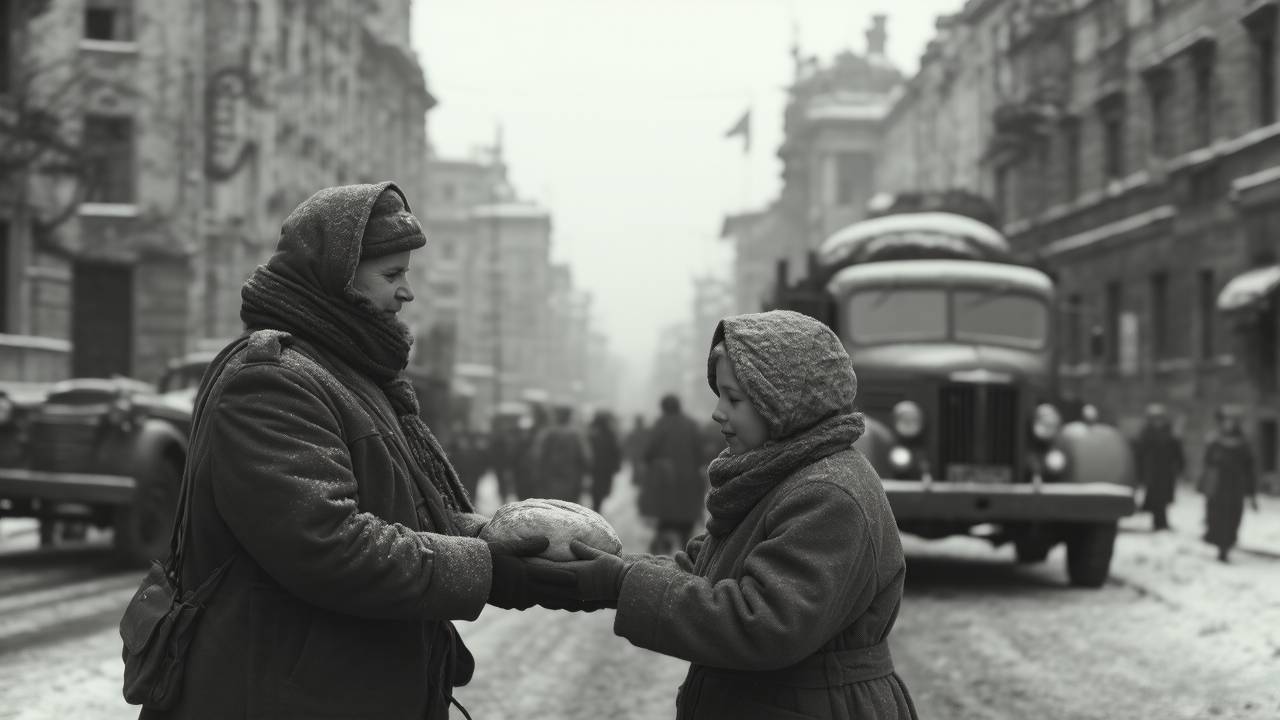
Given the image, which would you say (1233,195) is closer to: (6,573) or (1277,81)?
(1277,81)

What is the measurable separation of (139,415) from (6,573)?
1.92 metres

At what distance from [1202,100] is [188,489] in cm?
3071

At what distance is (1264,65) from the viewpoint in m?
28.0

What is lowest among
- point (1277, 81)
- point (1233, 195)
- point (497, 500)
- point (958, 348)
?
point (497, 500)

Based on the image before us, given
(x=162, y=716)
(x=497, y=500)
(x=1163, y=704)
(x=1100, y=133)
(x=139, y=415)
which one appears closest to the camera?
(x=162, y=716)

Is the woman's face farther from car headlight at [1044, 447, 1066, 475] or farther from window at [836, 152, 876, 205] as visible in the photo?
window at [836, 152, 876, 205]

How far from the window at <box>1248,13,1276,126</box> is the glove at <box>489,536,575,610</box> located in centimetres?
2698

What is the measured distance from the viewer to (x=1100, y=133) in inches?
1462

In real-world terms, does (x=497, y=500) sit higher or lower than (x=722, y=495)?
lower

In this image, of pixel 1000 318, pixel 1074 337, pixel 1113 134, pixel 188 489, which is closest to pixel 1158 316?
pixel 1074 337

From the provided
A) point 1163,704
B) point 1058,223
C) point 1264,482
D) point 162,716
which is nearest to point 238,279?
point 1058,223

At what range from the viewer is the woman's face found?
342 centimetres

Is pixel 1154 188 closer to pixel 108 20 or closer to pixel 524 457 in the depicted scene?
pixel 524 457

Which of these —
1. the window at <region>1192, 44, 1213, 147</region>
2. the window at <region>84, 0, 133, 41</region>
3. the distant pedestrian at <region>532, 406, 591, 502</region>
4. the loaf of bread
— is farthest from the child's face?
the window at <region>84, 0, 133, 41</region>
